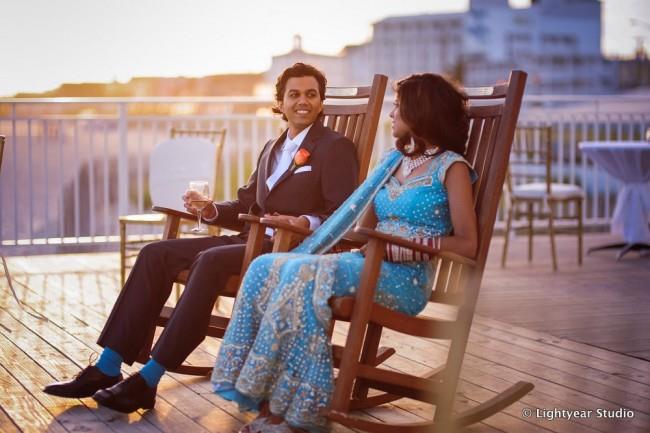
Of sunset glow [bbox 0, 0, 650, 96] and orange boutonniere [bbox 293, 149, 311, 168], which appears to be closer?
orange boutonniere [bbox 293, 149, 311, 168]

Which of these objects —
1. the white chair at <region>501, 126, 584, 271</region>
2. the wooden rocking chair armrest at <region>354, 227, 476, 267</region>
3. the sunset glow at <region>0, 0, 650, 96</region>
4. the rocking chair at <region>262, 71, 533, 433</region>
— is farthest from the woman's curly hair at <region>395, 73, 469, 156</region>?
the sunset glow at <region>0, 0, 650, 96</region>

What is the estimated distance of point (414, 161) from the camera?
9.33 feet

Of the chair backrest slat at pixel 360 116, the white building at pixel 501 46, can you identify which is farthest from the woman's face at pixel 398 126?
the white building at pixel 501 46

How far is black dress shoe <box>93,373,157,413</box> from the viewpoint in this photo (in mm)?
A: 2762

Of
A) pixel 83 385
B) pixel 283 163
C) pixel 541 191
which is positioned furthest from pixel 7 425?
pixel 541 191

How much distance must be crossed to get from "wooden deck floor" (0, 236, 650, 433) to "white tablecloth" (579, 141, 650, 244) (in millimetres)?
775

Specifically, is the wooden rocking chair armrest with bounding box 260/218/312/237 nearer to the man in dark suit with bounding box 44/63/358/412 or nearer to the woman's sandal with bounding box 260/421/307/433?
the man in dark suit with bounding box 44/63/358/412

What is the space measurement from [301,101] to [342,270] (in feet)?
3.05

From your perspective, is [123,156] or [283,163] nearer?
[283,163]

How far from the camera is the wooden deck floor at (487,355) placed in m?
2.81

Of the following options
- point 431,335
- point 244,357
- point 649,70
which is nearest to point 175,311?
point 244,357

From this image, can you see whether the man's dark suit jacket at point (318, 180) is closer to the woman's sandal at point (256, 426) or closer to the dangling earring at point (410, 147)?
the dangling earring at point (410, 147)

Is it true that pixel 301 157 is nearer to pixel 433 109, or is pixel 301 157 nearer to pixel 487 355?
pixel 433 109

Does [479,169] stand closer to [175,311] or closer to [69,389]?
[175,311]
